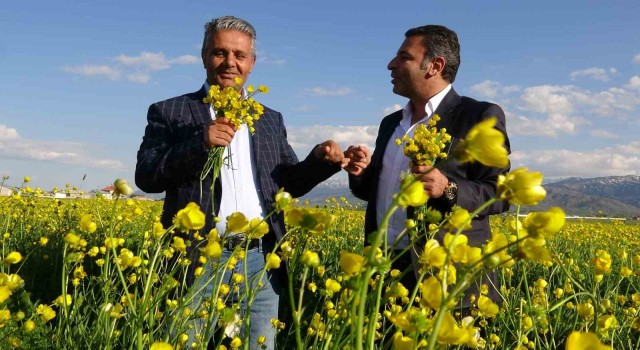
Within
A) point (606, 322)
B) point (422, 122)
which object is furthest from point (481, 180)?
point (606, 322)

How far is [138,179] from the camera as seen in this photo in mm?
2576

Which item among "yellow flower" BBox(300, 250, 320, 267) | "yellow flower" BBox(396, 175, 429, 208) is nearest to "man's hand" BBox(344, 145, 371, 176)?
"yellow flower" BBox(300, 250, 320, 267)

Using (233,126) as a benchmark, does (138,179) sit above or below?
below

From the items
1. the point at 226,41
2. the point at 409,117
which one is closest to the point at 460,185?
the point at 409,117

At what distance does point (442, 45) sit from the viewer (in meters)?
3.06

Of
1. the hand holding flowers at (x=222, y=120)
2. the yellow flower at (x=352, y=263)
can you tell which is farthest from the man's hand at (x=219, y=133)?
the yellow flower at (x=352, y=263)

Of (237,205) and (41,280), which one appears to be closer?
(237,205)

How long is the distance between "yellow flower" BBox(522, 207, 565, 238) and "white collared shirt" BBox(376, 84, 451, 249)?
6.29 ft

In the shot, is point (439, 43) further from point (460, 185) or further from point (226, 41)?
point (226, 41)

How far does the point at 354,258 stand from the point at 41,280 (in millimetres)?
4448

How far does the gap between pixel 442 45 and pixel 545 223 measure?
242 cm

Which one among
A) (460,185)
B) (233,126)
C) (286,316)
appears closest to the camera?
(233,126)

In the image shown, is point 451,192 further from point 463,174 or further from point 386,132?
point 386,132

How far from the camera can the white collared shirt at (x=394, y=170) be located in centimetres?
283
